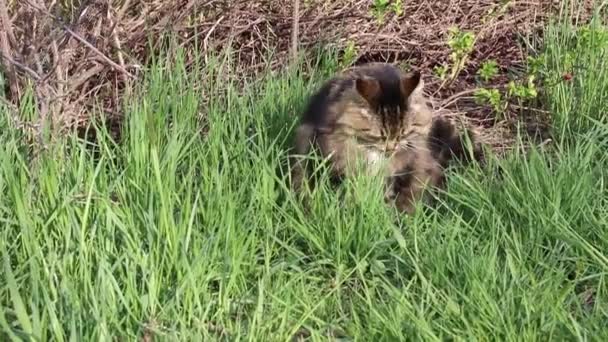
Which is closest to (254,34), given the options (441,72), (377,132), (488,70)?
(441,72)

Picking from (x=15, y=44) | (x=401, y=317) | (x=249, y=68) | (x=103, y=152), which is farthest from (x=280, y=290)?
(x=249, y=68)

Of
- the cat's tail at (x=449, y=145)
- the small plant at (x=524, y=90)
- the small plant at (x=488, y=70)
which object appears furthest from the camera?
the small plant at (x=488, y=70)

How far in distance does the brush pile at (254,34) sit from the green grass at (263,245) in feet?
1.64

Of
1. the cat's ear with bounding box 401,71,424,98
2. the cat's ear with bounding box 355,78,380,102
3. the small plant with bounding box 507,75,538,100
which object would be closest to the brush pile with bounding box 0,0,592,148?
the small plant with bounding box 507,75,538,100

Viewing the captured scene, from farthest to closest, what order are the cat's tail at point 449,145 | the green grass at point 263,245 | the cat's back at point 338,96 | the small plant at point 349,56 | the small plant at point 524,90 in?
the small plant at point 349,56, the small plant at point 524,90, the cat's tail at point 449,145, the cat's back at point 338,96, the green grass at point 263,245

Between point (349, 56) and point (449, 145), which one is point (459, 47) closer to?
point (349, 56)

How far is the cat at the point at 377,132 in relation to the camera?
3.92 meters

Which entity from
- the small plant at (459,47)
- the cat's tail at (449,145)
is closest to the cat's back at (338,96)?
the cat's tail at (449,145)

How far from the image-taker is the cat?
3918 millimetres

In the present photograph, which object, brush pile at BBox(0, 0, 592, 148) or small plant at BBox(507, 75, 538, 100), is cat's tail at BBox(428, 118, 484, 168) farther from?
brush pile at BBox(0, 0, 592, 148)

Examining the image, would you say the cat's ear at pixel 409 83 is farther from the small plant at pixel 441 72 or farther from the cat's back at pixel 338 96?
the small plant at pixel 441 72

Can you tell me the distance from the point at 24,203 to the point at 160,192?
44cm

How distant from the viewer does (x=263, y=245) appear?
3.48m

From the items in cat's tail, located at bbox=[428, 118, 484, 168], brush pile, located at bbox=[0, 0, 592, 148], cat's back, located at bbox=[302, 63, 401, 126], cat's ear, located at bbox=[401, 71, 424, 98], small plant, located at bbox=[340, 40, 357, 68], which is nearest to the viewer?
cat's ear, located at bbox=[401, 71, 424, 98]
